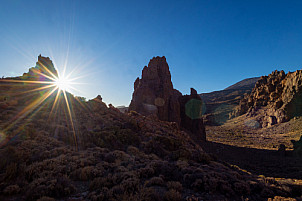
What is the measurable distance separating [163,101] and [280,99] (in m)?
67.7

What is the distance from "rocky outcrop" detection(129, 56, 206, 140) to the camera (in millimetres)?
37250

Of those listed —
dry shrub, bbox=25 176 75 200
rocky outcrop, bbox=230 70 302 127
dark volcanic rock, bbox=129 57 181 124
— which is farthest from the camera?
rocky outcrop, bbox=230 70 302 127

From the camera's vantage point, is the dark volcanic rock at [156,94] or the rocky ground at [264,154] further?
the dark volcanic rock at [156,94]

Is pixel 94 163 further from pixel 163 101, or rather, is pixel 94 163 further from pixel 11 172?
pixel 163 101

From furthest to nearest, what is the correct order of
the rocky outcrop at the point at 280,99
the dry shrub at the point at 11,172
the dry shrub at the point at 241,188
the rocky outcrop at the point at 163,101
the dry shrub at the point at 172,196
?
the rocky outcrop at the point at 280,99, the rocky outcrop at the point at 163,101, the dry shrub at the point at 241,188, the dry shrub at the point at 11,172, the dry shrub at the point at 172,196

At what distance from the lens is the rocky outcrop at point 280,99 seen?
2298 inches

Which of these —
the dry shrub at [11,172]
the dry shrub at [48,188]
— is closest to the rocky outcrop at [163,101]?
the dry shrub at [11,172]

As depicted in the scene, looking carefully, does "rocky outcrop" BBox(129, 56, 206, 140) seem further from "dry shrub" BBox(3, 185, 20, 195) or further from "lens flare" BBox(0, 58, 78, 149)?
"dry shrub" BBox(3, 185, 20, 195)

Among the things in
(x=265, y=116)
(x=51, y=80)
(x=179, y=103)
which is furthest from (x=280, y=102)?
(x=51, y=80)

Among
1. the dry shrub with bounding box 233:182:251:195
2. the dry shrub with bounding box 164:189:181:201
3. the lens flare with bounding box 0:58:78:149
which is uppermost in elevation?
the lens flare with bounding box 0:58:78:149

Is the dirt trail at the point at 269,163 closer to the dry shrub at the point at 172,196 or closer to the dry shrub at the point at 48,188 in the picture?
the dry shrub at the point at 172,196

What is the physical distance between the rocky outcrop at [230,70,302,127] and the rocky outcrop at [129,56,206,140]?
43.6 m

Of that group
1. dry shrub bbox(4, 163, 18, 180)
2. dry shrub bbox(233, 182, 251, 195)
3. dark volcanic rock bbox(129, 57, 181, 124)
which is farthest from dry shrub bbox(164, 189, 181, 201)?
dark volcanic rock bbox(129, 57, 181, 124)

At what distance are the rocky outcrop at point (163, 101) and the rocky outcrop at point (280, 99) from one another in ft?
143
